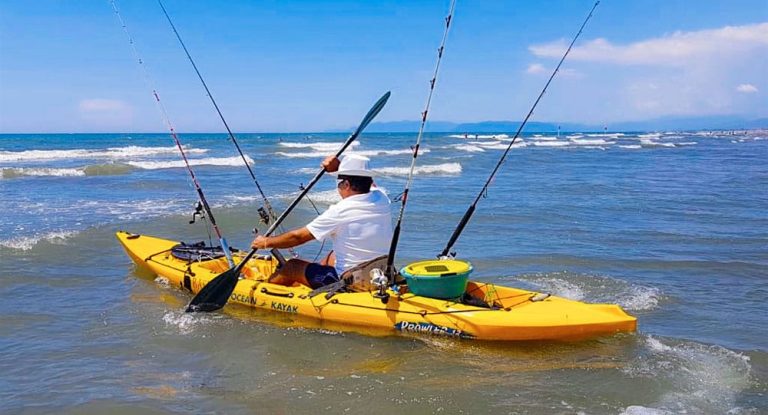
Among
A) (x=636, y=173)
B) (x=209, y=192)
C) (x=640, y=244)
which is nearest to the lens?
(x=640, y=244)

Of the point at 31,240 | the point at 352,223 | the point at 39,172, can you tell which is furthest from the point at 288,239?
the point at 39,172

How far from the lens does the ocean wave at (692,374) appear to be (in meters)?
4.11

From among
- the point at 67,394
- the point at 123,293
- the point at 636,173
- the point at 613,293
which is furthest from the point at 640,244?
the point at 636,173

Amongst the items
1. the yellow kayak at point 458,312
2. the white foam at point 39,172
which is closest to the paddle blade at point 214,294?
the yellow kayak at point 458,312

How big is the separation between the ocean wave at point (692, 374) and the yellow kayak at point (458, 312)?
0.38 metres

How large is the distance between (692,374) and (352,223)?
3049 millimetres

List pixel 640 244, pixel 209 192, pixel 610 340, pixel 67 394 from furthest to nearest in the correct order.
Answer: pixel 209 192
pixel 640 244
pixel 610 340
pixel 67 394

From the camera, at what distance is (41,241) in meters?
9.48

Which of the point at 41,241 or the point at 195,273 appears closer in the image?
the point at 195,273

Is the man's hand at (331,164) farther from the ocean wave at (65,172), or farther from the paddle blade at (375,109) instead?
the ocean wave at (65,172)

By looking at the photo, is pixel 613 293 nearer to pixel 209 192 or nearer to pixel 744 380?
pixel 744 380

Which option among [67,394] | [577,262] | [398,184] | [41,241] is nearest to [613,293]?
[577,262]

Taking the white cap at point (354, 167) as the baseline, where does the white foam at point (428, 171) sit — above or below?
below

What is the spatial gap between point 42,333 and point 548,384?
15.2ft
